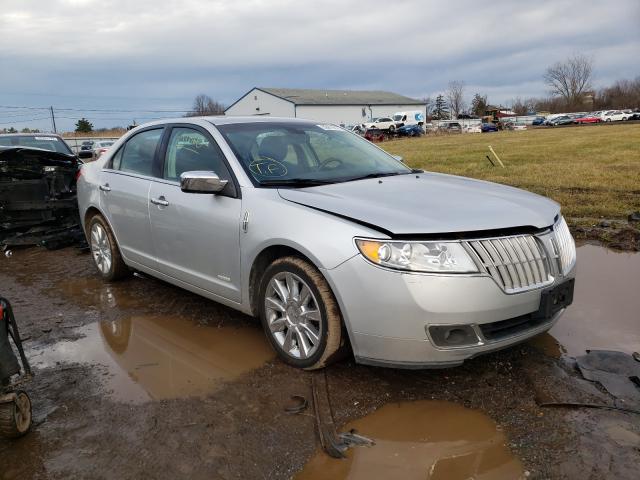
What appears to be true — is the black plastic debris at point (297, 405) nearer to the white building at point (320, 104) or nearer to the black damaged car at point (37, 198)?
the black damaged car at point (37, 198)

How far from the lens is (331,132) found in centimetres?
493

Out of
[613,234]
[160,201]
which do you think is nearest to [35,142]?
[160,201]

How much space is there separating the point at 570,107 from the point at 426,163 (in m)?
90.8

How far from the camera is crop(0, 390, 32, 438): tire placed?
111 inches

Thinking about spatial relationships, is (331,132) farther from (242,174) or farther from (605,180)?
(605,180)

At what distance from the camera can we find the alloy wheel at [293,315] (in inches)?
133

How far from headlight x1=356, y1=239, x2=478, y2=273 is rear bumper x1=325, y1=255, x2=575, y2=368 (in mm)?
43

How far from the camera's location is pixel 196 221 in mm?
4152

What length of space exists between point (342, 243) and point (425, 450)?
46.0 inches

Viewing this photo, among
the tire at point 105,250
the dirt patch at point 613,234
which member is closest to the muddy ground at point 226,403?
the tire at point 105,250

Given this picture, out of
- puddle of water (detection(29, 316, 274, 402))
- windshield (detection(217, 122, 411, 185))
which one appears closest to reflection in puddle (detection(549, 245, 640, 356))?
windshield (detection(217, 122, 411, 185))

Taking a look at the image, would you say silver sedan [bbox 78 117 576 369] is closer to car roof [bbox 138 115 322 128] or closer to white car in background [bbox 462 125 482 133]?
car roof [bbox 138 115 322 128]

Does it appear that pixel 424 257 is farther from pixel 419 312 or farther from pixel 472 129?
pixel 472 129

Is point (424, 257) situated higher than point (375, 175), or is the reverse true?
point (375, 175)
